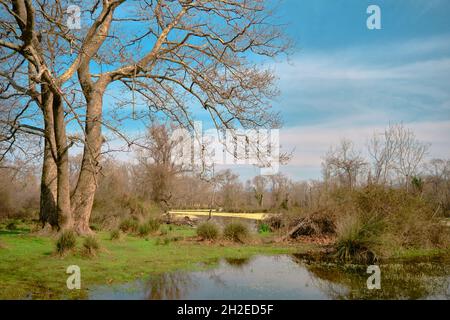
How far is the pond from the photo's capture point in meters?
7.15

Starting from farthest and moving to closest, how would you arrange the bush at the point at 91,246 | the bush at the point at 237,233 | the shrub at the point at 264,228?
1. the shrub at the point at 264,228
2. the bush at the point at 237,233
3. the bush at the point at 91,246

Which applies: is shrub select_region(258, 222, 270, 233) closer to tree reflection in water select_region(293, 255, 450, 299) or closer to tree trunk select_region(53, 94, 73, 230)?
tree reflection in water select_region(293, 255, 450, 299)

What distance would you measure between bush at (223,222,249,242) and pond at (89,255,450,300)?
4241 millimetres

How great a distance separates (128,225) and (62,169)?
4474 millimetres

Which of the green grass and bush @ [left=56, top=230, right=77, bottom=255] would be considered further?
bush @ [left=56, top=230, right=77, bottom=255]

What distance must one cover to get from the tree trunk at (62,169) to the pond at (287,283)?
653 centimetres

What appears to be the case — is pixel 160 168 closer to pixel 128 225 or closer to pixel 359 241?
pixel 128 225

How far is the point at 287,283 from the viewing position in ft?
27.1

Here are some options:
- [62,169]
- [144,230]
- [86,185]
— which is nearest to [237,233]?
[144,230]

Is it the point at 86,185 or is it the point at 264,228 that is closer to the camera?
the point at 86,185

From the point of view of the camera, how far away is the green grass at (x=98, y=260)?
7.26 m

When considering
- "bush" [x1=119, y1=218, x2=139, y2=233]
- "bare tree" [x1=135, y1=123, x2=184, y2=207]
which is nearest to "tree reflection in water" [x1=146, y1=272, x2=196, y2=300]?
"bush" [x1=119, y1=218, x2=139, y2=233]

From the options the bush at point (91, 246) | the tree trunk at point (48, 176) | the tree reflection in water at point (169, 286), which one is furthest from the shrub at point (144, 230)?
the tree reflection in water at point (169, 286)

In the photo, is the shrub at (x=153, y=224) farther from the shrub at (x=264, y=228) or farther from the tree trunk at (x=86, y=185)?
the shrub at (x=264, y=228)
